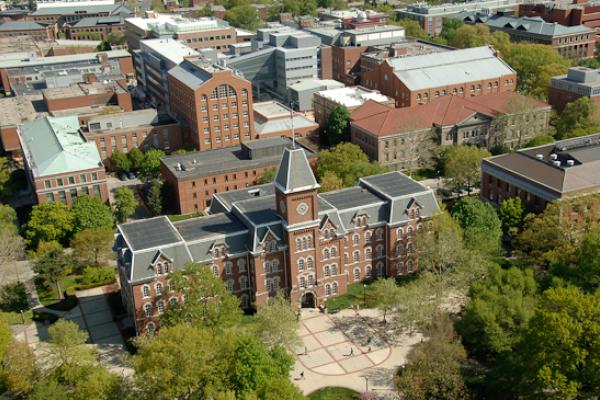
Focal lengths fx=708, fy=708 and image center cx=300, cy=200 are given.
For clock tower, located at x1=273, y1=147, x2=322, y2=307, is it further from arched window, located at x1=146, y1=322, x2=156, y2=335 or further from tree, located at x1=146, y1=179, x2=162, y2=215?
tree, located at x1=146, y1=179, x2=162, y2=215

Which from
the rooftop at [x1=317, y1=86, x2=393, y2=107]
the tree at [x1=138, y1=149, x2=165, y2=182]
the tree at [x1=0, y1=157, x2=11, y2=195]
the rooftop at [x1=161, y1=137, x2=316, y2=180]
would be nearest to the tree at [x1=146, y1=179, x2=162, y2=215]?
the rooftop at [x1=161, y1=137, x2=316, y2=180]

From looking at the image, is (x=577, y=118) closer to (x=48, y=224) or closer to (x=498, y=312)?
(x=498, y=312)

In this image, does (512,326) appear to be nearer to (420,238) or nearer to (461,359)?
(461,359)

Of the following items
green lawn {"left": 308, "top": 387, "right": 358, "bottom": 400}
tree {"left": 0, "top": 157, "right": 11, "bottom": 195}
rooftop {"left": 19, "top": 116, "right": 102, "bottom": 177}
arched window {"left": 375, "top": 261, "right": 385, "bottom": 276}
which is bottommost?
green lawn {"left": 308, "top": 387, "right": 358, "bottom": 400}

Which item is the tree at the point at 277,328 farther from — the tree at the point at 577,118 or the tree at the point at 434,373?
the tree at the point at 577,118

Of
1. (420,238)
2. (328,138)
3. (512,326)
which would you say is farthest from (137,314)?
(328,138)
